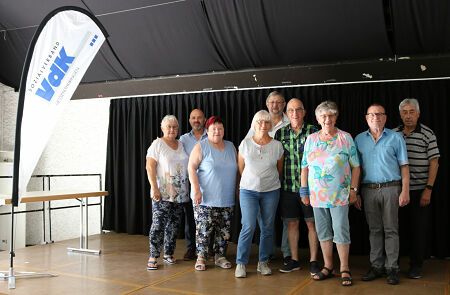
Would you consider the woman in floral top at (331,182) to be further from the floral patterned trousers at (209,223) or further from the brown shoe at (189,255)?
the brown shoe at (189,255)

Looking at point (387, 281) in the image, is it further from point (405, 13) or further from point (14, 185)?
point (14, 185)

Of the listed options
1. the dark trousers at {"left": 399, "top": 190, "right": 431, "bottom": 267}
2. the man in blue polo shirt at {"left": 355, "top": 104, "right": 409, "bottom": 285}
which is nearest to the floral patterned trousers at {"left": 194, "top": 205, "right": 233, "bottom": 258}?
the man in blue polo shirt at {"left": 355, "top": 104, "right": 409, "bottom": 285}

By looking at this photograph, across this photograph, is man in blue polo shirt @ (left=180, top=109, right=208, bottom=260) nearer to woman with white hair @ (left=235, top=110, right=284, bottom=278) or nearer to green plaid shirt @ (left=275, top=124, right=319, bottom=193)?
woman with white hair @ (left=235, top=110, right=284, bottom=278)

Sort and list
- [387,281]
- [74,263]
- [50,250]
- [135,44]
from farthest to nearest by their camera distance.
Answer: [135,44] → [50,250] → [74,263] → [387,281]

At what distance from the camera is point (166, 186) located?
3.84 metres

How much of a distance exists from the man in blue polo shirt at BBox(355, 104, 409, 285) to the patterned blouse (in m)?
0.16

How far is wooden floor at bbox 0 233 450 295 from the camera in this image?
313 centimetres

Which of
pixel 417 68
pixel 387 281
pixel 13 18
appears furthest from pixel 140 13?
pixel 387 281

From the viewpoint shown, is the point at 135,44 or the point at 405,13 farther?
the point at 135,44

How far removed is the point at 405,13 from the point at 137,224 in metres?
4.10

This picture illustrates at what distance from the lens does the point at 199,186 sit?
145 inches

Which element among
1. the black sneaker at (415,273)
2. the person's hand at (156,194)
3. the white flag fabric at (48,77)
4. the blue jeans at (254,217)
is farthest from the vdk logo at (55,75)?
the black sneaker at (415,273)

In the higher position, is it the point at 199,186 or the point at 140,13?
the point at 140,13

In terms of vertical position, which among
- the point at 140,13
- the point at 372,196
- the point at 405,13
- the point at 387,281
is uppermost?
the point at 140,13
